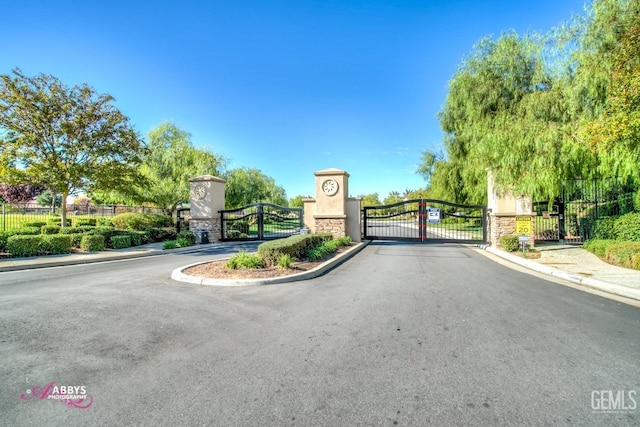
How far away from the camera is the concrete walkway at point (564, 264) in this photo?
253 inches

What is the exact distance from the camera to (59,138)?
13.9 metres

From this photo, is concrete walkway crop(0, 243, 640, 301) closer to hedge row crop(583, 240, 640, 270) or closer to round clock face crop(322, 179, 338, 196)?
hedge row crop(583, 240, 640, 270)

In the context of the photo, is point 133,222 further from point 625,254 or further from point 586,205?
point 586,205

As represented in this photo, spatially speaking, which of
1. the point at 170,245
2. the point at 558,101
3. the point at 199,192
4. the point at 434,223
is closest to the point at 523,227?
the point at 558,101

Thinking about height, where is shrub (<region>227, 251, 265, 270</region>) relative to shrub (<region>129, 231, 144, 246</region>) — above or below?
below

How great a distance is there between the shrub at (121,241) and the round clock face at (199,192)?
3.84m

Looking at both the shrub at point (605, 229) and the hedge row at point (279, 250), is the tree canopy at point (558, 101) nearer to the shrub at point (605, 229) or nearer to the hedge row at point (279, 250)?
the shrub at point (605, 229)

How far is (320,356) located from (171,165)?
887 inches

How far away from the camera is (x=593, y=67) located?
10.0m

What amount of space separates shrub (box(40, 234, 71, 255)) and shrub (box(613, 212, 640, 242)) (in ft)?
63.0

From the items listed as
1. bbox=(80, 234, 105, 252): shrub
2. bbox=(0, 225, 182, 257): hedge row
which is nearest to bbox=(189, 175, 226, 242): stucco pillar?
bbox=(0, 225, 182, 257): hedge row

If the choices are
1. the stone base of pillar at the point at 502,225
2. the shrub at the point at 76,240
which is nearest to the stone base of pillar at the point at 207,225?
the shrub at the point at 76,240

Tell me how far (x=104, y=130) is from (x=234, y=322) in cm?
1434

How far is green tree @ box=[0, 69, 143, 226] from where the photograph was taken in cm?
1301
